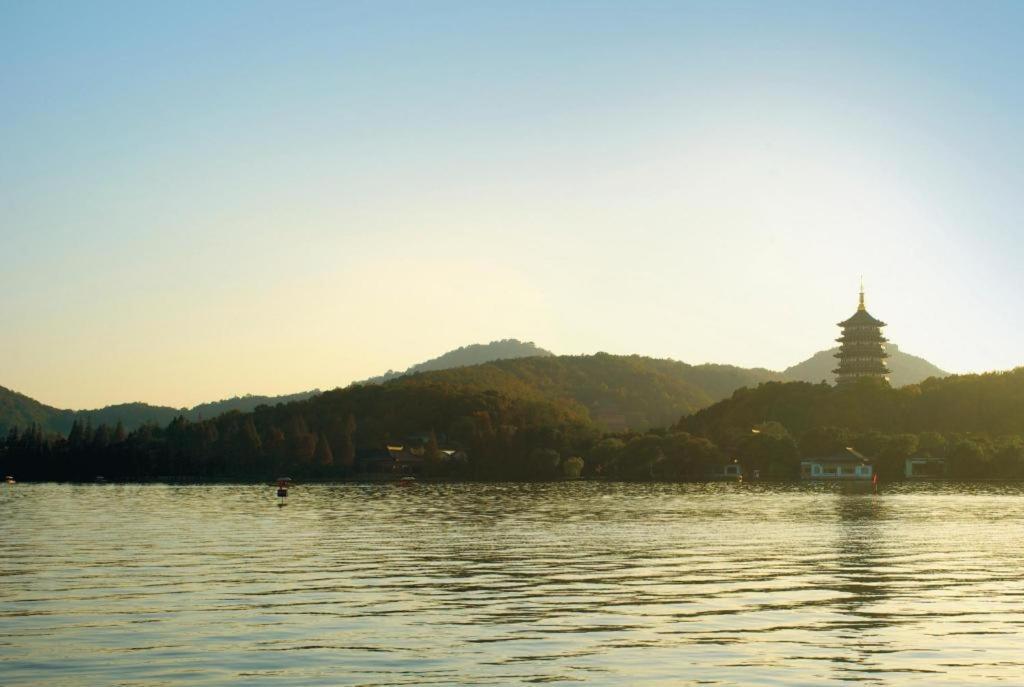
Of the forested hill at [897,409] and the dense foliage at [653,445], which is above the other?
the forested hill at [897,409]

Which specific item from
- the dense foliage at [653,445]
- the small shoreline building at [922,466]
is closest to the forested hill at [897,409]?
the dense foliage at [653,445]

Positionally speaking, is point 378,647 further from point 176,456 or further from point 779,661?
point 176,456

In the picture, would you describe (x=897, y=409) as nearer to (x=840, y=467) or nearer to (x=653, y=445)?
(x=840, y=467)

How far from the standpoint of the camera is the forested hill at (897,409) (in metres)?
182

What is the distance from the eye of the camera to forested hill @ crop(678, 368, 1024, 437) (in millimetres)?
181875

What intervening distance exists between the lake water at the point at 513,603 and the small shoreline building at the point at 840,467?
98.0 metres

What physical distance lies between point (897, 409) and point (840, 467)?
110ft

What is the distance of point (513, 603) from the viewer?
2900cm

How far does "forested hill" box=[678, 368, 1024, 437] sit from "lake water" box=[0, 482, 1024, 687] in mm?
127127

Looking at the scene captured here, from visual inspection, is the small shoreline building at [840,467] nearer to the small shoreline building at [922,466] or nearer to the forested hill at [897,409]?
the small shoreline building at [922,466]

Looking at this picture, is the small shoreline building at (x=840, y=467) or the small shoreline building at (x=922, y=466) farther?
the small shoreline building at (x=922, y=466)

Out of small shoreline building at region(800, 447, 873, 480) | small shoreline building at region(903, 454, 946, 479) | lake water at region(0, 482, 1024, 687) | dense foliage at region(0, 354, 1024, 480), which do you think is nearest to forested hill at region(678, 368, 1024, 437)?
dense foliage at region(0, 354, 1024, 480)

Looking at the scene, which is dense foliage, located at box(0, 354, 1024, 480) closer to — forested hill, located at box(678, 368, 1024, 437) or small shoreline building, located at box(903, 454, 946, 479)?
forested hill, located at box(678, 368, 1024, 437)

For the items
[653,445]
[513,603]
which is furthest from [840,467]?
[513,603]
